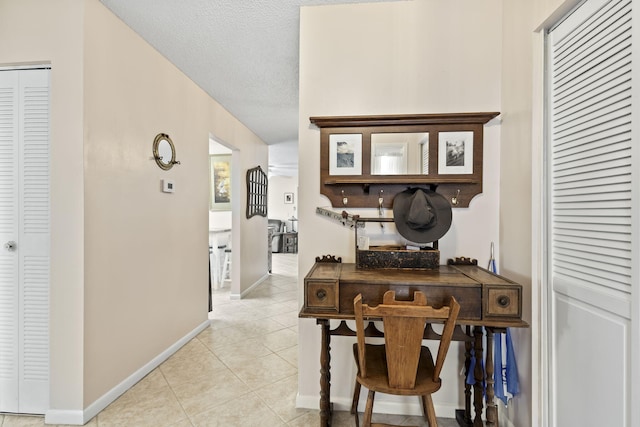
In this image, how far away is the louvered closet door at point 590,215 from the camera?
1.04m

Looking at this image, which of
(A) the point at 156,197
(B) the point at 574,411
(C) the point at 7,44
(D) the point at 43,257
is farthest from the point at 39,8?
(B) the point at 574,411

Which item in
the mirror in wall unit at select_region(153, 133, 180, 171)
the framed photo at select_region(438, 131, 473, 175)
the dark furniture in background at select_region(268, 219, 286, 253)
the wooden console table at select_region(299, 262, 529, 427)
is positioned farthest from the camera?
the dark furniture in background at select_region(268, 219, 286, 253)

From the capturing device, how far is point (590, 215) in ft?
3.87

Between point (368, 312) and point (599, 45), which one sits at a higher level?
point (599, 45)

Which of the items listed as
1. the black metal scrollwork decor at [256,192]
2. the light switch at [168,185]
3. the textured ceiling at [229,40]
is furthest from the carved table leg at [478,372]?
the black metal scrollwork decor at [256,192]

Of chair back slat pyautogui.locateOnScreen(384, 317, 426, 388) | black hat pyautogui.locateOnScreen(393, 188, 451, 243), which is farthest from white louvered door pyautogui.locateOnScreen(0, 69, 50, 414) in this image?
black hat pyautogui.locateOnScreen(393, 188, 451, 243)

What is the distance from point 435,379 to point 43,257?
7.42 ft

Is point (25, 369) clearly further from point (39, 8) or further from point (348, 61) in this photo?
point (348, 61)

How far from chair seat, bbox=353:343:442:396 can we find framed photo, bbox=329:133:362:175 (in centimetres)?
102

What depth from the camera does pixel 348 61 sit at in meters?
1.88

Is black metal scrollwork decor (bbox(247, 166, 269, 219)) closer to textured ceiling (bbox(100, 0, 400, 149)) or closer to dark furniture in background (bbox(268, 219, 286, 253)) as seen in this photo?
textured ceiling (bbox(100, 0, 400, 149))

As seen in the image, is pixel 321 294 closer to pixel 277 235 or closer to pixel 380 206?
pixel 380 206

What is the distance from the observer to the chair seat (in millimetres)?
1280

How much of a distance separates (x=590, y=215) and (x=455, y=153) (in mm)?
749
